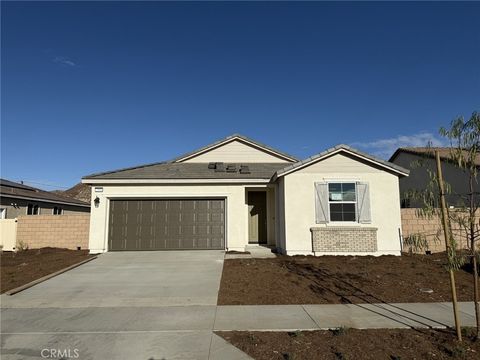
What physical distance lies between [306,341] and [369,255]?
829 cm

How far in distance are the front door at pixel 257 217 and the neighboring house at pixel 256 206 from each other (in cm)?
5

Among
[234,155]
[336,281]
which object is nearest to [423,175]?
[234,155]

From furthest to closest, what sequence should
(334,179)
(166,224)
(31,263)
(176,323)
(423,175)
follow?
(423,175) < (166,224) < (334,179) < (31,263) < (176,323)

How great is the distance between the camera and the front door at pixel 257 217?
1573 cm

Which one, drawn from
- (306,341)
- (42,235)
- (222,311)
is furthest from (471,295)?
(42,235)

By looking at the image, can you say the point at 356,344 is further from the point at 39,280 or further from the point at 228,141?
the point at 228,141

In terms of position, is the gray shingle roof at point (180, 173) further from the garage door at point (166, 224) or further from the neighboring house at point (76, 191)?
the neighboring house at point (76, 191)

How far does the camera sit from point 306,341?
16.9 feet

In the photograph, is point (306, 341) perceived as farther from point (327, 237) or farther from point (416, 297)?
point (327, 237)

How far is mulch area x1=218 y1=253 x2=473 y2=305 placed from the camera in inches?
301

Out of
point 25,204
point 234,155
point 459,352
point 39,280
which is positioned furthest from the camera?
point 25,204

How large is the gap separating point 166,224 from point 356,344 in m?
10.6

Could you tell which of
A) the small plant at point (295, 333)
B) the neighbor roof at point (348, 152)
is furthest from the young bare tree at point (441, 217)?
the neighbor roof at point (348, 152)

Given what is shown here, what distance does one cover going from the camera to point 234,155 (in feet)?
64.1
